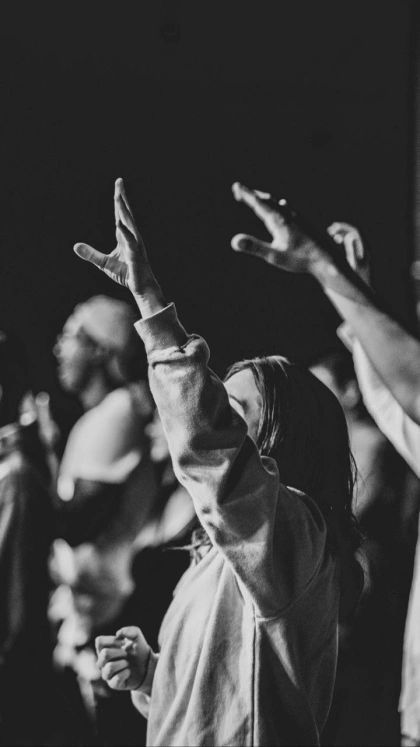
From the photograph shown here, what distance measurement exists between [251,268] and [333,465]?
0.56m

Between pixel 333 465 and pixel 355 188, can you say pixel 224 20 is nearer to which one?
pixel 355 188

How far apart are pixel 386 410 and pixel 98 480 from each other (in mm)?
750

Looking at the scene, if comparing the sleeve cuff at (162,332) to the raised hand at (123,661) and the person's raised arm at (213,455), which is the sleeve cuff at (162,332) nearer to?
the person's raised arm at (213,455)

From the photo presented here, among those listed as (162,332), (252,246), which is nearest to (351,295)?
(252,246)

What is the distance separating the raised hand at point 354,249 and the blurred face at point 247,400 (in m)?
0.43

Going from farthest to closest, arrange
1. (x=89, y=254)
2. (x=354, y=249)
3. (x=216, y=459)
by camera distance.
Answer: (x=354, y=249) < (x=89, y=254) < (x=216, y=459)

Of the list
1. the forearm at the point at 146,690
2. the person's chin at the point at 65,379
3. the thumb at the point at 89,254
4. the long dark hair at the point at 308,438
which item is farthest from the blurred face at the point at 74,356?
the forearm at the point at 146,690

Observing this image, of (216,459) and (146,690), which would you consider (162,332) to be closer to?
(216,459)

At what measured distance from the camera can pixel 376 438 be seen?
2.40 metres

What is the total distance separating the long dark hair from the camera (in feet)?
6.17

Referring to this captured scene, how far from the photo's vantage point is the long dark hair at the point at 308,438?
1880 millimetres

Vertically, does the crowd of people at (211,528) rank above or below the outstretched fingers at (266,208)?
below

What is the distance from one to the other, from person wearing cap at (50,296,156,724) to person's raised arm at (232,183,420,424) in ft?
2.02

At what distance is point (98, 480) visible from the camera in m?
2.10
